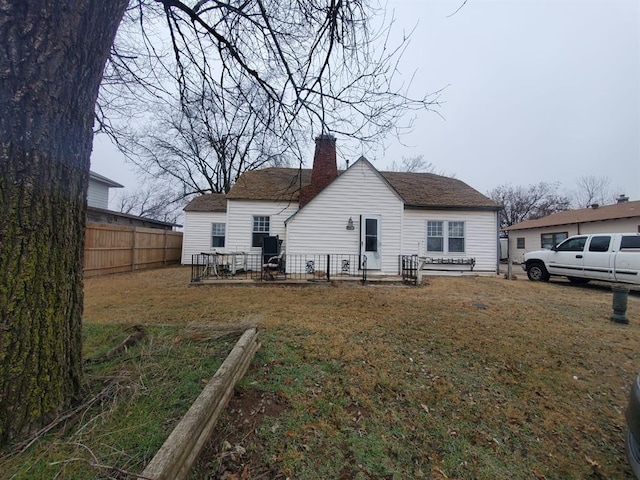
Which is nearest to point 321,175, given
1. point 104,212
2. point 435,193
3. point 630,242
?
point 435,193

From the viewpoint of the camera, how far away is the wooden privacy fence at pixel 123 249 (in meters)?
10.3

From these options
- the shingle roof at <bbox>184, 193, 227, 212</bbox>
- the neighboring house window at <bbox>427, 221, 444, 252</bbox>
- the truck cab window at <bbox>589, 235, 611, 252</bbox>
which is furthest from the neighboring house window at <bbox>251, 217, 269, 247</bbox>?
the truck cab window at <bbox>589, 235, 611, 252</bbox>

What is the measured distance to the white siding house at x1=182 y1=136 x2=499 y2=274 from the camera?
35.0ft

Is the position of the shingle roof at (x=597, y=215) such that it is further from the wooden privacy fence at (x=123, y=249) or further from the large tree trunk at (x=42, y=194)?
the wooden privacy fence at (x=123, y=249)

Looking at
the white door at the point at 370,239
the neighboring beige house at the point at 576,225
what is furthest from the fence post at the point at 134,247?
the neighboring beige house at the point at 576,225

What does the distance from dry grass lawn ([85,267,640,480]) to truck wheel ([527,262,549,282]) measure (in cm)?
504

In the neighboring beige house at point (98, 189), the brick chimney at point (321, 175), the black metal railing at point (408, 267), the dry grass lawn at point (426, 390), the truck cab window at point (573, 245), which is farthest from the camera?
the neighboring beige house at point (98, 189)

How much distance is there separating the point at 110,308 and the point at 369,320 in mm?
5403

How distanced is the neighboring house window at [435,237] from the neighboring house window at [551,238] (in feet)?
40.6

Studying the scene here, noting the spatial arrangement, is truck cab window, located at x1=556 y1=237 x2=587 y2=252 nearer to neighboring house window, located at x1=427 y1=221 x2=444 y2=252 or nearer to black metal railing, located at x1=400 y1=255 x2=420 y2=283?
neighboring house window, located at x1=427 y1=221 x2=444 y2=252

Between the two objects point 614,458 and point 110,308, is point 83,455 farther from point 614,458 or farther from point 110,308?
point 110,308

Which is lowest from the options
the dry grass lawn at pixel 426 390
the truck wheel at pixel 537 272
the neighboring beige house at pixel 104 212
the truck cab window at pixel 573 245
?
the dry grass lawn at pixel 426 390

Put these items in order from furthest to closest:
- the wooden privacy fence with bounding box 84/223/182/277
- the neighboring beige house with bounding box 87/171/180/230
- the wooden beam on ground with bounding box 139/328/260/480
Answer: the neighboring beige house with bounding box 87/171/180/230 < the wooden privacy fence with bounding box 84/223/182/277 < the wooden beam on ground with bounding box 139/328/260/480

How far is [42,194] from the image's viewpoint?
5.20ft
